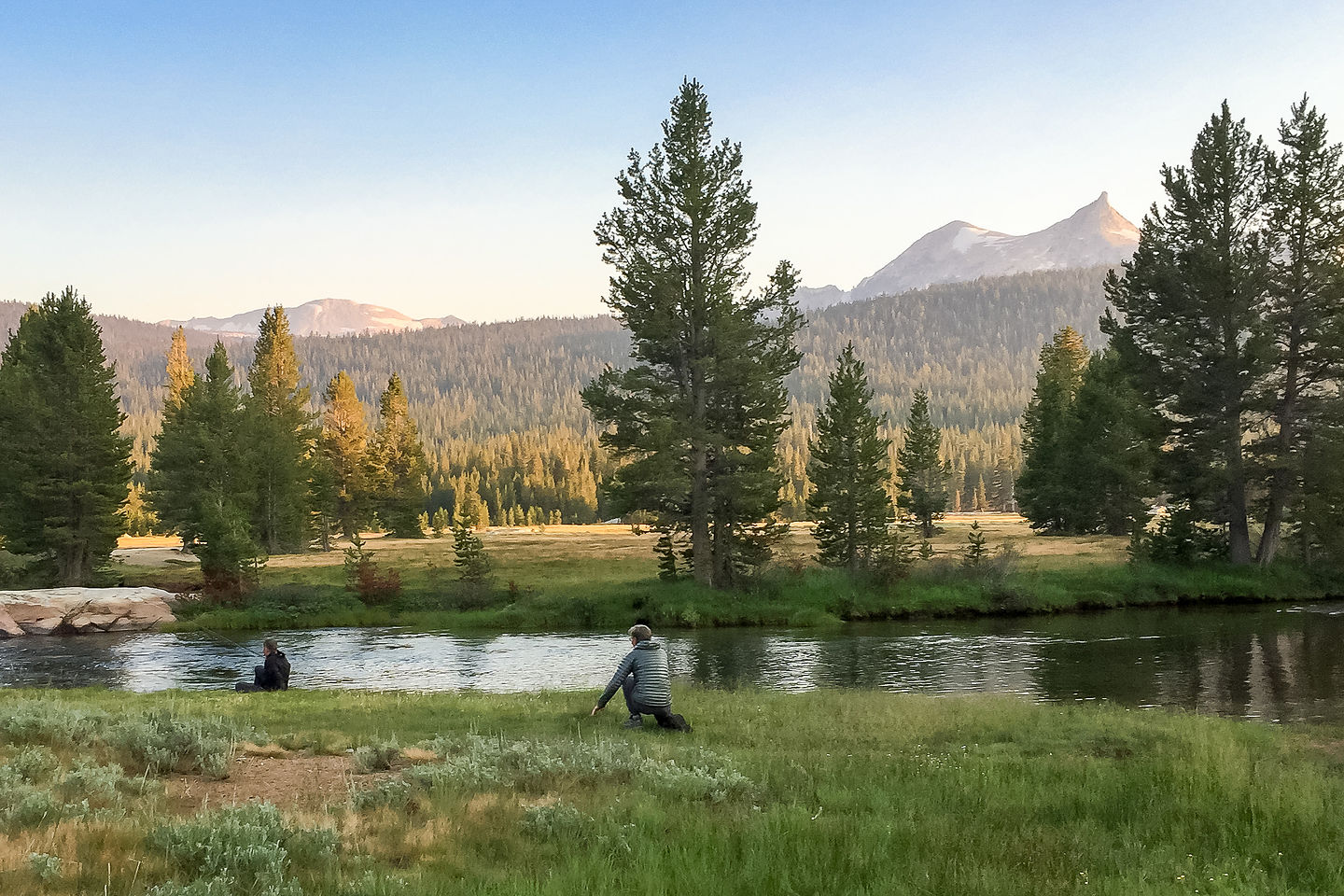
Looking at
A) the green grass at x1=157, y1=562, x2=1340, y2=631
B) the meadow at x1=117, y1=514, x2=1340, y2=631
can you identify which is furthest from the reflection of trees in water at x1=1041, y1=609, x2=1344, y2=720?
the meadow at x1=117, y1=514, x2=1340, y2=631

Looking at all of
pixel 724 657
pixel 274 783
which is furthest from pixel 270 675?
pixel 724 657

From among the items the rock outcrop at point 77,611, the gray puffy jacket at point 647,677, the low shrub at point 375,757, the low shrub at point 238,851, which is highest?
Result: the low shrub at point 238,851

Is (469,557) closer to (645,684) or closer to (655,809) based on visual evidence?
(645,684)

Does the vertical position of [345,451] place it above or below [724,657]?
above

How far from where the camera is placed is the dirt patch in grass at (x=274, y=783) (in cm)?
960

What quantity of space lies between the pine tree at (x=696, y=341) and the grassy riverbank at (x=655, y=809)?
2990 centimetres

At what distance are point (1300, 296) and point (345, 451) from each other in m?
74.6

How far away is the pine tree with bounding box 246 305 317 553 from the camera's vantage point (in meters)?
72.1

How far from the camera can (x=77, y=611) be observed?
45.2 metres

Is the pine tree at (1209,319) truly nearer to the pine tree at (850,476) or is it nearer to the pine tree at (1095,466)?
the pine tree at (1095,466)

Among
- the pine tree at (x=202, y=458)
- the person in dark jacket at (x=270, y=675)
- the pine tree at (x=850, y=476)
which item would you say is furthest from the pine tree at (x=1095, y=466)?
the pine tree at (x=202, y=458)

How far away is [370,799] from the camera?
370 inches

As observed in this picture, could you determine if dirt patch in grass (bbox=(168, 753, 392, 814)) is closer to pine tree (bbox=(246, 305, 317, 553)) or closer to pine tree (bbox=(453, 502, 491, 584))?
pine tree (bbox=(453, 502, 491, 584))

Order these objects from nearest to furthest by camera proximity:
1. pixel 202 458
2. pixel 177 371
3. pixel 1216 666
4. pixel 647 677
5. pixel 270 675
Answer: pixel 647 677, pixel 270 675, pixel 1216 666, pixel 202 458, pixel 177 371
